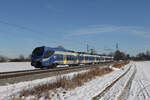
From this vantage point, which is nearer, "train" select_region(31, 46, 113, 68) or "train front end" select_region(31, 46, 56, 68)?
"train front end" select_region(31, 46, 56, 68)

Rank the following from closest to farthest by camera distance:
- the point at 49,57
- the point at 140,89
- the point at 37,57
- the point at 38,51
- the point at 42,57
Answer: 1. the point at 140,89
2. the point at 42,57
3. the point at 37,57
4. the point at 38,51
5. the point at 49,57

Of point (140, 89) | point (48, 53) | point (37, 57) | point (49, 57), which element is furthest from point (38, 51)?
point (140, 89)

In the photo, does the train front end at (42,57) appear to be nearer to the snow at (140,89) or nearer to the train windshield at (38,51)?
the train windshield at (38,51)

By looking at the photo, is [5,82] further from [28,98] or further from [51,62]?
[51,62]

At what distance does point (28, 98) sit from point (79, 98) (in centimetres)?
233

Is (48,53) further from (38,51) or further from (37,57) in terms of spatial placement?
(37,57)

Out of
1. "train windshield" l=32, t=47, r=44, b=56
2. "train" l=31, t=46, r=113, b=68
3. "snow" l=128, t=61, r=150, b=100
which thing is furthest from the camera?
"train windshield" l=32, t=47, r=44, b=56

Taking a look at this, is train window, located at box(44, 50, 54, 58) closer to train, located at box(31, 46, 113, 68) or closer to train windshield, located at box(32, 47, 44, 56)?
train, located at box(31, 46, 113, 68)

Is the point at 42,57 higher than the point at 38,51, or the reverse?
the point at 38,51

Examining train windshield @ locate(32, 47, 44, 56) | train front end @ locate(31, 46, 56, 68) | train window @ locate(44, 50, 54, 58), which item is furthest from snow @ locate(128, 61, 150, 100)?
train windshield @ locate(32, 47, 44, 56)

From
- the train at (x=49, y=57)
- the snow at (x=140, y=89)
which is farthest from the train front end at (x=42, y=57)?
the snow at (x=140, y=89)

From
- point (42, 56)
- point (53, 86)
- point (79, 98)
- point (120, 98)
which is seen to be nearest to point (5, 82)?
point (53, 86)

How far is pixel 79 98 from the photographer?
924 centimetres

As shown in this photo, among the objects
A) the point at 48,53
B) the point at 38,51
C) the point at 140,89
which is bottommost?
the point at 140,89
